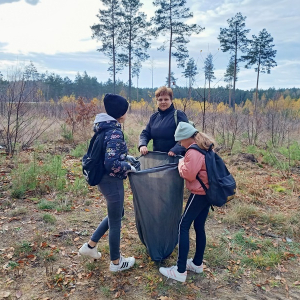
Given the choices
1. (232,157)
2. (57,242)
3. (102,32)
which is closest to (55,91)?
(102,32)

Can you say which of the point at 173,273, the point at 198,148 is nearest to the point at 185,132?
the point at 198,148

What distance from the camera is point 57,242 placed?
312 cm

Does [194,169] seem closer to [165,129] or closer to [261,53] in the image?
[165,129]

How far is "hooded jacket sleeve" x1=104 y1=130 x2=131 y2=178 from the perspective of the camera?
83.4 inches

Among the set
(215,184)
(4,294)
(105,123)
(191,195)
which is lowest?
(4,294)

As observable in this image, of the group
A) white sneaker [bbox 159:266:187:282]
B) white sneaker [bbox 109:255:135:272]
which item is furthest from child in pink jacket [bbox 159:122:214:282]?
white sneaker [bbox 109:255:135:272]

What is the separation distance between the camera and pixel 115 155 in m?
2.13

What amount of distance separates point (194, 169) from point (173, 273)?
1.04 metres

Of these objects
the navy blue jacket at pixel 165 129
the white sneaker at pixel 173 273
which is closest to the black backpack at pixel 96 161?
the navy blue jacket at pixel 165 129

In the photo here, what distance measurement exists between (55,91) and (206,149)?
42436 millimetres

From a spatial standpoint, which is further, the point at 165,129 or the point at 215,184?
the point at 165,129

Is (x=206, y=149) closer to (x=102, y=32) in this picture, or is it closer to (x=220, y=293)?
(x=220, y=293)

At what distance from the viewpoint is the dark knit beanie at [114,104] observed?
2232 millimetres

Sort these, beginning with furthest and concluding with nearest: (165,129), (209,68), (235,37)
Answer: (235,37) < (209,68) < (165,129)
